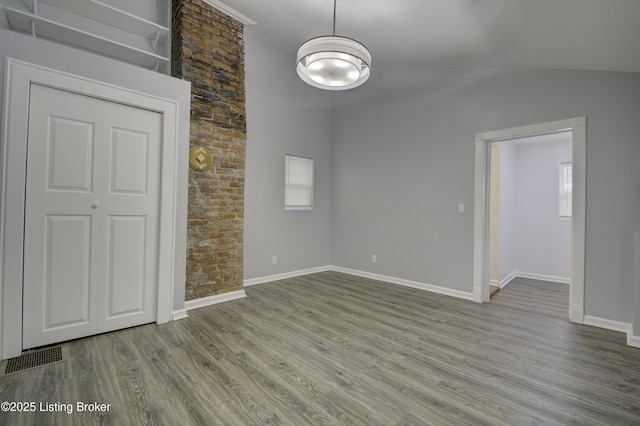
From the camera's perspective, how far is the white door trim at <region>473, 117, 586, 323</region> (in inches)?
122

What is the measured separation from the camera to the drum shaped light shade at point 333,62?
2221 mm

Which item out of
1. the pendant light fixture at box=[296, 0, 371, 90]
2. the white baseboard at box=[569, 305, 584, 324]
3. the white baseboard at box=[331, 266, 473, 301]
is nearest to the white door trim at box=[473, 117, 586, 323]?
the white baseboard at box=[569, 305, 584, 324]

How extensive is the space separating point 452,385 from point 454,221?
255 centimetres

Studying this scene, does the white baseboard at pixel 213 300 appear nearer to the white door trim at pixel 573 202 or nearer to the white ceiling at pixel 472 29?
the white door trim at pixel 573 202

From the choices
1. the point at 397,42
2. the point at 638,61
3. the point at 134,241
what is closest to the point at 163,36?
the point at 134,241

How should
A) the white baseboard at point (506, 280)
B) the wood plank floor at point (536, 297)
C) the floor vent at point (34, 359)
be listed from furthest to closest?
the white baseboard at point (506, 280)
the wood plank floor at point (536, 297)
the floor vent at point (34, 359)

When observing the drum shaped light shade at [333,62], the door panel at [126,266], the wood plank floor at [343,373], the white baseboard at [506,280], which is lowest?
the wood plank floor at [343,373]

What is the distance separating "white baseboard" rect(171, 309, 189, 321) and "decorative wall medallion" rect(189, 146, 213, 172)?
1.53 meters

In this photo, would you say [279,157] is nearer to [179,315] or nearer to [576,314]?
[179,315]

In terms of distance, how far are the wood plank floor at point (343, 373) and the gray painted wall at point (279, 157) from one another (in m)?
1.62

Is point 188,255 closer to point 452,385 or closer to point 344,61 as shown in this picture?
point 344,61

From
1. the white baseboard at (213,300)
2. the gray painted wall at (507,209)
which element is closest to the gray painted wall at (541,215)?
the gray painted wall at (507,209)

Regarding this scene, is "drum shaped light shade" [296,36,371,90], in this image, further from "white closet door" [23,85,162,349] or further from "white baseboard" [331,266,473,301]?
"white baseboard" [331,266,473,301]

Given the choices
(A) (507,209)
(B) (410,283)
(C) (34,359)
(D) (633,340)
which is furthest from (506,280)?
(C) (34,359)
